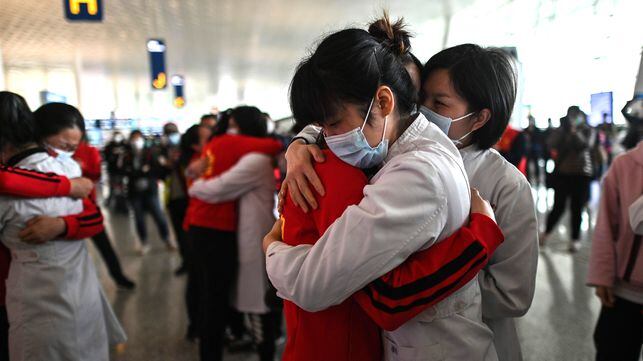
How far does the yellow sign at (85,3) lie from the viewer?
414 centimetres

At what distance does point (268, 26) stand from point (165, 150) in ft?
16.3

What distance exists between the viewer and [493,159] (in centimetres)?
113

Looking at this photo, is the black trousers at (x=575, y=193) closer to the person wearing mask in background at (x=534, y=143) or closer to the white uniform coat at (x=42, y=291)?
the person wearing mask in background at (x=534, y=143)

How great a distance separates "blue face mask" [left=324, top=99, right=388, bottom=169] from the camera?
81 cm

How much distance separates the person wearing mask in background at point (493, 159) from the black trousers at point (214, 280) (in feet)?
5.14

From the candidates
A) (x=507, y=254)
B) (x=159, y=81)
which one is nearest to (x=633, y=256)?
(x=507, y=254)

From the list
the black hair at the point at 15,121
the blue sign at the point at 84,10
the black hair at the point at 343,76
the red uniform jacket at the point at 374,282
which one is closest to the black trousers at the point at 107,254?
the blue sign at the point at 84,10

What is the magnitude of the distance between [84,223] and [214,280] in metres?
0.83

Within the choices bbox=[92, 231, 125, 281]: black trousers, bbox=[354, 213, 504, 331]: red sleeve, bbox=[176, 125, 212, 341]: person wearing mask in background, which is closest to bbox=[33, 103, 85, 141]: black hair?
bbox=[176, 125, 212, 341]: person wearing mask in background

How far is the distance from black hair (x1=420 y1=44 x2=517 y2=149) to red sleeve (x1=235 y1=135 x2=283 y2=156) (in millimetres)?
1316

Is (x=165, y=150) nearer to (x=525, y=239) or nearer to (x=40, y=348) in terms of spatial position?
(x=40, y=348)

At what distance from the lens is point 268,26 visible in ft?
30.3

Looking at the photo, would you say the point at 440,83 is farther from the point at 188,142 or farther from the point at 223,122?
the point at 188,142

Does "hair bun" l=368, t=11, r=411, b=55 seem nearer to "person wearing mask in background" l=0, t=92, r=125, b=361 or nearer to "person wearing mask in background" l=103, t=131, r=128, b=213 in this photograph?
"person wearing mask in background" l=0, t=92, r=125, b=361
